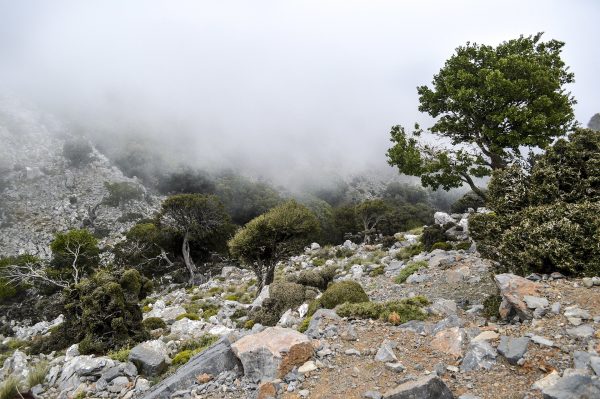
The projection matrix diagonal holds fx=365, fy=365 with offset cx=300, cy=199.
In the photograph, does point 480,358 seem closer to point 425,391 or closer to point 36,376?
point 425,391

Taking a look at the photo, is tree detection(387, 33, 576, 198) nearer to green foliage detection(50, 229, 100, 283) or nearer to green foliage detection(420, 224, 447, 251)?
green foliage detection(420, 224, 447, 251)

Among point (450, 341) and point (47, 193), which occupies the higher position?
point (47, 193)

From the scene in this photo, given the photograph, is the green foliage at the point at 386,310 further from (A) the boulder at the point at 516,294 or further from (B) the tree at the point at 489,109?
(B) the tree at the point at 489,109

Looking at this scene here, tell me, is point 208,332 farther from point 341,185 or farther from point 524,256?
point 341,185

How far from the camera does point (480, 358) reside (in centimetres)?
730

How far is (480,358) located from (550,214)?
6.71 meters

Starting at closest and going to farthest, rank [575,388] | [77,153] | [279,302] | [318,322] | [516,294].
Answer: [575,388]
[516,294]
[318,322]
[279,302]
[77,153]

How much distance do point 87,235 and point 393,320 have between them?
43.3 meters

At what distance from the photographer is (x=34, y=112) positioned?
11038cm

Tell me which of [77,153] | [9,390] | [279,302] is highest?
[77,153]

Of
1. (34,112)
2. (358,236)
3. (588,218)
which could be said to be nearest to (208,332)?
(588,218)

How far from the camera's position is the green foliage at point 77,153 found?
299 feet

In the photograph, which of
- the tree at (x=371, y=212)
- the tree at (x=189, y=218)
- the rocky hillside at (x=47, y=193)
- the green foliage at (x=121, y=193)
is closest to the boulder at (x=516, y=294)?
the tree at (x=189, y=218)

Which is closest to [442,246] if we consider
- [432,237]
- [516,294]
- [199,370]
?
[432,237]
